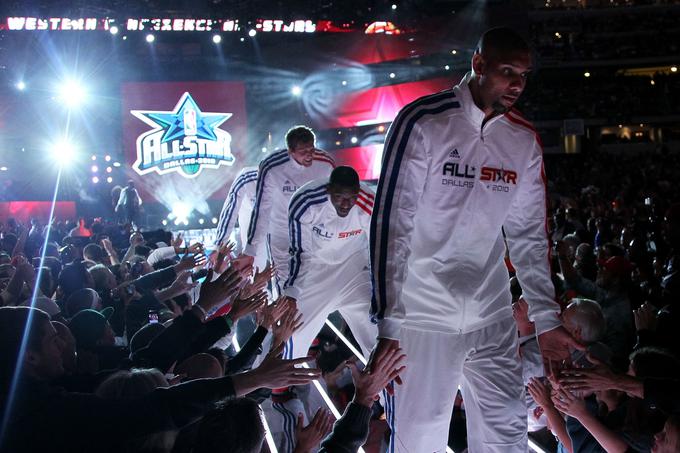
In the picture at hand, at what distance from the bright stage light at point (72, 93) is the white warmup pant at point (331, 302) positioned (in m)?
17.4

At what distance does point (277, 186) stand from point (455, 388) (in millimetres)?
4053

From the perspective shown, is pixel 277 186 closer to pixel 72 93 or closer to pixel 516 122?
pixel 516 122

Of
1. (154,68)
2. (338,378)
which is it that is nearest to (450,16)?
(154,68)

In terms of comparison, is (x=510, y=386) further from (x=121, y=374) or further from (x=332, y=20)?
(x=332, y=20)

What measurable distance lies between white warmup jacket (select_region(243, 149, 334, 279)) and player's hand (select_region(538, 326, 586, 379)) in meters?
3.87

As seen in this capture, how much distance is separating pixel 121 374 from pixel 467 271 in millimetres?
1474

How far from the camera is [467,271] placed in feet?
9.96

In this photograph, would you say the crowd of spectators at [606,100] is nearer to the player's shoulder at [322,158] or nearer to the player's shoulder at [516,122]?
the player's shoulder at [322,158]

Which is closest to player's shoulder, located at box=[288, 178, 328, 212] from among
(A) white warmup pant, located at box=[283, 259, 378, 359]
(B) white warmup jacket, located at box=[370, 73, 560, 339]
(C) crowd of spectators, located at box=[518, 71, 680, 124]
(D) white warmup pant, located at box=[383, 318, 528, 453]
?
(A) white warmup pant, located at box=[283, 259, 378, 359]

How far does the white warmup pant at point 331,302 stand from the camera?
4.99 metres

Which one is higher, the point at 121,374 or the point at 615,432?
the point at 121,374

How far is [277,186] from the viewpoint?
6789 millimetres

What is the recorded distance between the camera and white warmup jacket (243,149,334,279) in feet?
21.9

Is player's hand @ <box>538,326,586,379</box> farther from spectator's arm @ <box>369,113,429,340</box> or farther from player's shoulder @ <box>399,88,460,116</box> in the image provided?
player's shoulder @ <box>399,88,460,116</box>
